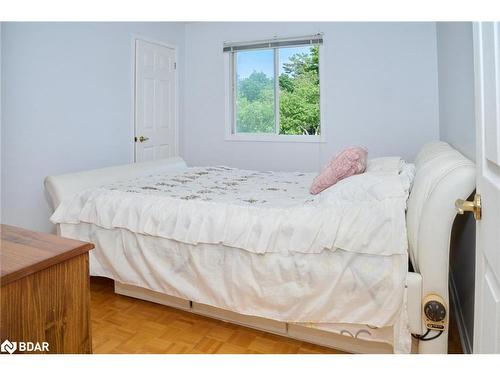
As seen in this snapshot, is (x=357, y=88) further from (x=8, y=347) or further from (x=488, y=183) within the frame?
(x=8, y=347)

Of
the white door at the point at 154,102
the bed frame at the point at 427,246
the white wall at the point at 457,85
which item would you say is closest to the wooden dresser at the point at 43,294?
the bed frame at the point at 427,246

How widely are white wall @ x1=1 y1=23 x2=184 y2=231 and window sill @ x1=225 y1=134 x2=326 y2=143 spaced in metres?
1.26

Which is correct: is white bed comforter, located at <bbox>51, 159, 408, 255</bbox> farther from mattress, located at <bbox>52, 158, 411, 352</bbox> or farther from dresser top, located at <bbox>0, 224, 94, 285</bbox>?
dresser top, located at <bbox>0, 224, 94, 285</bbox>

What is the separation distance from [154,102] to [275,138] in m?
1.41

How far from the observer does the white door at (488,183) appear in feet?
2.56

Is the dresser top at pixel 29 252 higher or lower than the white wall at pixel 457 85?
lower

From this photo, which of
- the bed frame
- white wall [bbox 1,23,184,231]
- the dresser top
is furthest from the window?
the dresser top

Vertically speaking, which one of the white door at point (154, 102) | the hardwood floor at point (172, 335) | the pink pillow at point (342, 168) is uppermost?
the white door at point (154, 102)

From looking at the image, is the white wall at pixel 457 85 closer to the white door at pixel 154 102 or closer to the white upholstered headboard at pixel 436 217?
the white upholstered headboard at pixel 436 217

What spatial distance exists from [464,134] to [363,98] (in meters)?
1.77

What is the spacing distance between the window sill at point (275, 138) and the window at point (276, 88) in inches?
1.3

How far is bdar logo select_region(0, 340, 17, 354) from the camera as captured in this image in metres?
0.70

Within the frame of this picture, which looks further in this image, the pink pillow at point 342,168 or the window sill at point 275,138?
the window sill at point 275,138

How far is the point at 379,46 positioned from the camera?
3674 millimetres
